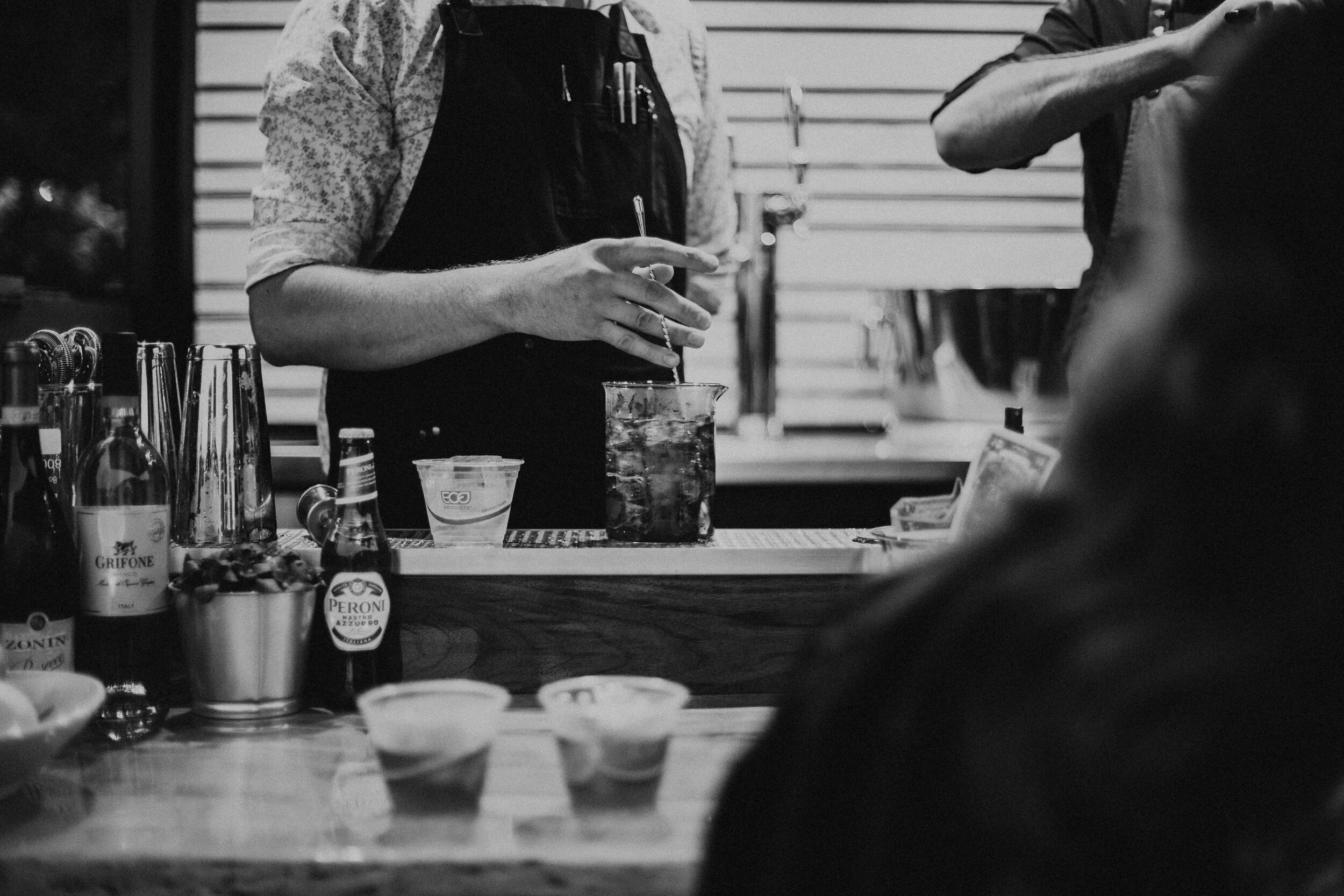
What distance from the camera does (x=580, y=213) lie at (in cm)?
210

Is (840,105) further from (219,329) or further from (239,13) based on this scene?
(219,329)

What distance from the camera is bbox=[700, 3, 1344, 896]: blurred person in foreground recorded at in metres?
0.49

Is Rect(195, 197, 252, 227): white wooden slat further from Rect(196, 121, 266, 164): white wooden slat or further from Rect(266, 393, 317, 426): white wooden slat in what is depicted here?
Rect(266, 393, 317, 426): white wooden slat

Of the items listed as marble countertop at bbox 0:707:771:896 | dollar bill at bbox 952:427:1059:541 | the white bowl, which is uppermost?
dollar bill at bbox 952:427:1059:541

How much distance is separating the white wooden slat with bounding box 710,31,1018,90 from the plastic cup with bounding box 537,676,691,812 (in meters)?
2.90

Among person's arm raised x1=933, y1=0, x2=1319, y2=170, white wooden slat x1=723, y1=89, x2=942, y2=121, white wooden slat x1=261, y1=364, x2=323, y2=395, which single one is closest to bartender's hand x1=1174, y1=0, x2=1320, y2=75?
person's arm raised x1=933, y1=0, x2=1319, y2=170

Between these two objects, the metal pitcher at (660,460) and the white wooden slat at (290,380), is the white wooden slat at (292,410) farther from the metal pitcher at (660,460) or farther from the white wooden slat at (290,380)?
the metal pitcher at (660,460)

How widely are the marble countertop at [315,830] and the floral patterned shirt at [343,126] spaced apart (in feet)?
2.91

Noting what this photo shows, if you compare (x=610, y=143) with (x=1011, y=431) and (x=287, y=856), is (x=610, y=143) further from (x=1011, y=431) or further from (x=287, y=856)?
(x=287, y=856)

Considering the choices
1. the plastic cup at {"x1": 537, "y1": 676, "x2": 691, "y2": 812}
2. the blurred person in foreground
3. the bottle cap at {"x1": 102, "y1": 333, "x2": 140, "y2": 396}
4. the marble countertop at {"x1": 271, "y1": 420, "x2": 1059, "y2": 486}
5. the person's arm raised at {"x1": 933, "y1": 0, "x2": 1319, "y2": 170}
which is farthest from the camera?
the marble countertop at {"x1": 271, "y1": 420, "x2": 1059, "y2": 486}

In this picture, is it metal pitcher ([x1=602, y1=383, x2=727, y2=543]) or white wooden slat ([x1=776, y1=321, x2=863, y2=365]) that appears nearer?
metal pitcher ([x1=602, y1=383, x2=727, y2=543])

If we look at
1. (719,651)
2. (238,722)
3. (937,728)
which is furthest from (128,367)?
(937,728)

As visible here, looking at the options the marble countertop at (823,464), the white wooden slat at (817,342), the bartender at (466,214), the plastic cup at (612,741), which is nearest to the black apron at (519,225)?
the bartender at (466,214)

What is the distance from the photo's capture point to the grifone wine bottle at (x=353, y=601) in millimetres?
1339
